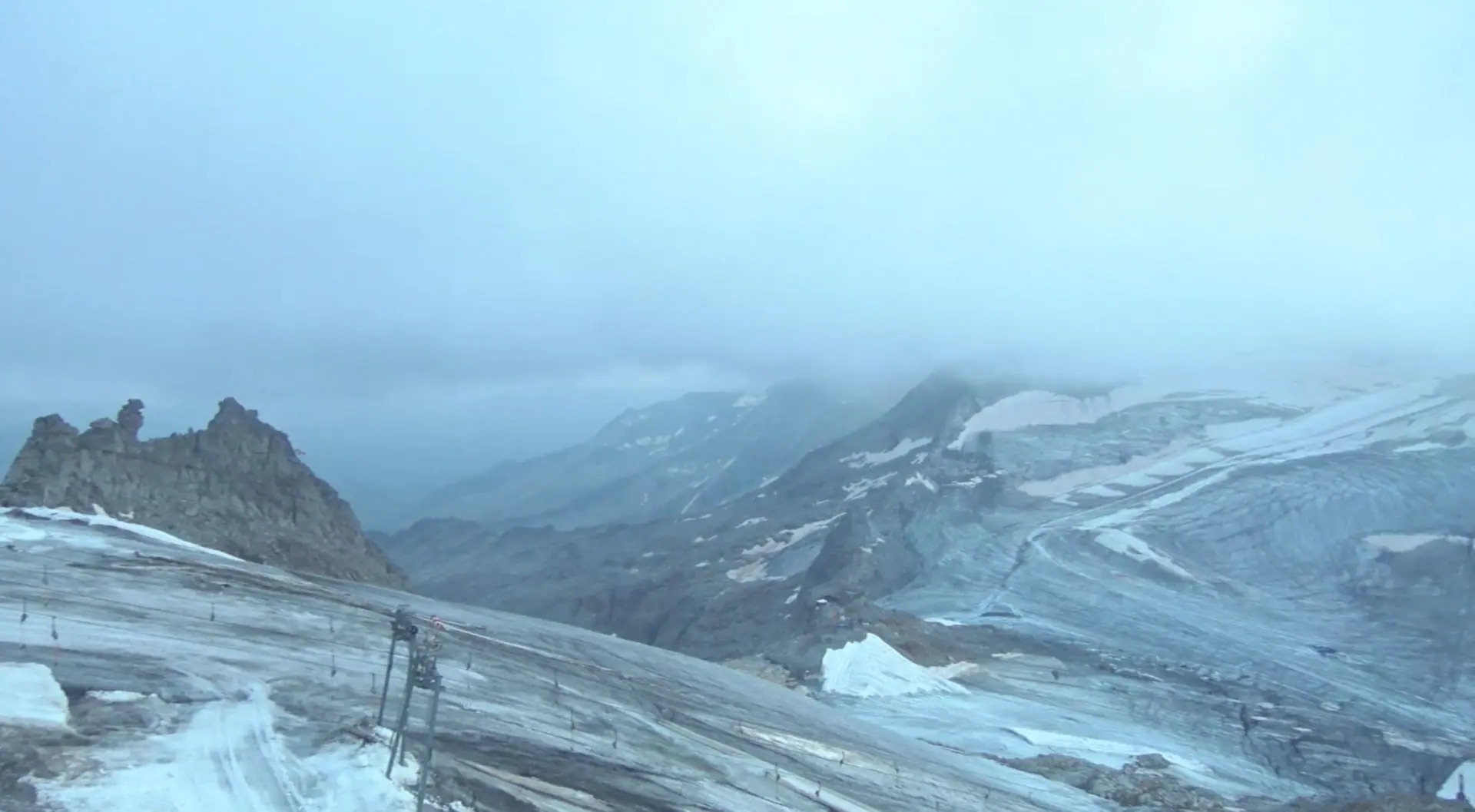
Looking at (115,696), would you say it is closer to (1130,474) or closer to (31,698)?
(31,698)

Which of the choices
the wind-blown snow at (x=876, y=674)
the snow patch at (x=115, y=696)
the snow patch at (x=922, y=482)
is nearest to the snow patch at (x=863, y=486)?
the snow patch at (x=922, y=482)

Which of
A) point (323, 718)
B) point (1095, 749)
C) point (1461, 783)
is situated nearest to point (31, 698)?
point (323, 718)

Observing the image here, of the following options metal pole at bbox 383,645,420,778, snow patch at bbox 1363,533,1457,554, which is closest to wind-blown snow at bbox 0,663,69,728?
metal pole at bbox 383,645,420,778

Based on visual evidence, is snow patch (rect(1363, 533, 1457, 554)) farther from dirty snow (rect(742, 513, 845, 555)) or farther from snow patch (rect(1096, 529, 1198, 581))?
dirty snow (rect(742, 513, 845, 555))

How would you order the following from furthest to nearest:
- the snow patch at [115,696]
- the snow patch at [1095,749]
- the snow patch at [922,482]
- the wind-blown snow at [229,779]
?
the snow patch at [922,482], the snow patch at [1095,749], the snow patch at [115,696], the wind-blown snow at [229,779]

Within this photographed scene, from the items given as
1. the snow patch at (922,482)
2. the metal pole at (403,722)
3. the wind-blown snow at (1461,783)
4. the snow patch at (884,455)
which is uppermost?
the snow patch at (884,455)

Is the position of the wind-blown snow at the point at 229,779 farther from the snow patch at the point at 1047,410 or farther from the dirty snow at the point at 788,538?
the snow patch at the point at 1047,410
